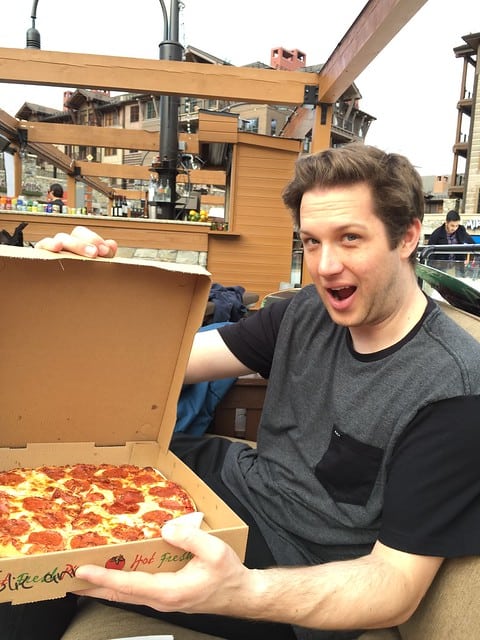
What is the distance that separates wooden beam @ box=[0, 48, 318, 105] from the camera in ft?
16.7

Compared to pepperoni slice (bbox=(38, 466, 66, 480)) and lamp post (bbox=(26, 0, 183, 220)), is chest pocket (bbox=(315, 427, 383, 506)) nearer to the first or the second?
pepperoni slice (bbox=(38, 466, 66, 480))

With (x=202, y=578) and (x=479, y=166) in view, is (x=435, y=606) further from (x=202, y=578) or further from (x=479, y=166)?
(x=479, y=166)

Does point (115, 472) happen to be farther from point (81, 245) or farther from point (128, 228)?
point (128, 228)

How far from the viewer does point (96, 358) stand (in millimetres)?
1383

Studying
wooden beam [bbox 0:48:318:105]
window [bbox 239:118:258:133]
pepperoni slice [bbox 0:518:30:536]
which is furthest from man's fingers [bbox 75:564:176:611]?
window [bbox 239:118:258:133]

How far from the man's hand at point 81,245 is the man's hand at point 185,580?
0.68 metres

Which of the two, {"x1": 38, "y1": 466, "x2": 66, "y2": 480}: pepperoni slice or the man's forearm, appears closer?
the man's forearm

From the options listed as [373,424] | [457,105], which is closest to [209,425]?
[373,424]

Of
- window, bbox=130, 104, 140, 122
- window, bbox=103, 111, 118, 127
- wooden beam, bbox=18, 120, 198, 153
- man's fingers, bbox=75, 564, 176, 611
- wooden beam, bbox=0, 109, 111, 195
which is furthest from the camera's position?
window, bbox=103, 111, 118, 127

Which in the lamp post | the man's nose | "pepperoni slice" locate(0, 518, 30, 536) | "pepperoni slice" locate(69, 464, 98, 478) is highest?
the lamp post

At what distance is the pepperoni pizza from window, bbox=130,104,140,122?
4011 centimetres

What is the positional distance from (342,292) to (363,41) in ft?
11.3

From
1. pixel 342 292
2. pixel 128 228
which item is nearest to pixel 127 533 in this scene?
pixel 342 292

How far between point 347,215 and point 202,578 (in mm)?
876
